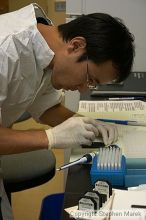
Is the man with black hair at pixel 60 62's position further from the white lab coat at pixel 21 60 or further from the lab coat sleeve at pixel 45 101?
the lab coat sleeve at pixel 45 101

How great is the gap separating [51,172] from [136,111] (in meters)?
0.40

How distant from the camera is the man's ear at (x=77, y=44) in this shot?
109 cm

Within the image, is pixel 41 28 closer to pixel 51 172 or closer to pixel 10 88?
pixel 10 88

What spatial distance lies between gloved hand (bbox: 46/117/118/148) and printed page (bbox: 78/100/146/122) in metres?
0.22

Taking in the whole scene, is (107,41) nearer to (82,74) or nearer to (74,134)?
(82,74)

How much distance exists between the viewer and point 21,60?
1109 mm

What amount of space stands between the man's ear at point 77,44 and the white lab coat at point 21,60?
60mm

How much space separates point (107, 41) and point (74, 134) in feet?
0.91

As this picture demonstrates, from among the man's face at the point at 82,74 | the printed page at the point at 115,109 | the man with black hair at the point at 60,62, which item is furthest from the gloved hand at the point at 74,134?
the printed page at the point at 115,109

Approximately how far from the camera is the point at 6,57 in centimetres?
107

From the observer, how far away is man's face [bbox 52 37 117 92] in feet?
3.63

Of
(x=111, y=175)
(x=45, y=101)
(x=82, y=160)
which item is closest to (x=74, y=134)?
(x=82, y=160)

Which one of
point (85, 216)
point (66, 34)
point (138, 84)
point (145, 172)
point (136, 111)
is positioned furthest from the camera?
point (138, 84)

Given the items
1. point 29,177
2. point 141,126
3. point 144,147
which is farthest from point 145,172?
point 29,177
